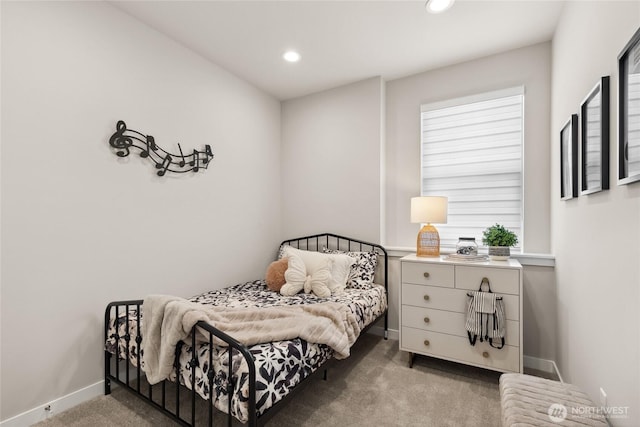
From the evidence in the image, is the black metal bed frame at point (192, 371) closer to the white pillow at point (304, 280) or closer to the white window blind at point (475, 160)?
the white pillow at point (304, 280)

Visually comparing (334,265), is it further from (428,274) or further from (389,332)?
(389,332)

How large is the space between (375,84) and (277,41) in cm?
113

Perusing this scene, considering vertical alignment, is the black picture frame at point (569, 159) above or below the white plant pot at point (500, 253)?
above

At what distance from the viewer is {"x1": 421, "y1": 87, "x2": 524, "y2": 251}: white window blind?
2.71 metres

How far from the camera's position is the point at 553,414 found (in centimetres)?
117

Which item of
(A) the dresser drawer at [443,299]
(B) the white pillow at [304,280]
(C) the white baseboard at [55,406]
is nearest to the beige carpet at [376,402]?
(C) the white baseboard at [55,406]

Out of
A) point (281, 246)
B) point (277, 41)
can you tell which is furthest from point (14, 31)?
point (281, 246)

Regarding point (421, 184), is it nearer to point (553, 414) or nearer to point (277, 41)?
point (277, 41)

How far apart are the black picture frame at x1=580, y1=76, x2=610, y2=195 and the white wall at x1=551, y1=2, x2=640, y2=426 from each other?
0.10 ft

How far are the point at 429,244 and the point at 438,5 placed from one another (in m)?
1.82

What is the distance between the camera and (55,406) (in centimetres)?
182

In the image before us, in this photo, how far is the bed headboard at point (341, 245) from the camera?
3.10 metres

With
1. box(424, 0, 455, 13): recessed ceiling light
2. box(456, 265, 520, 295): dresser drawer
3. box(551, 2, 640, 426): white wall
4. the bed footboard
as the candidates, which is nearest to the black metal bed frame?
the bed footboard

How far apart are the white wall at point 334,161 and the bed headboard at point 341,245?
0.07 meters
